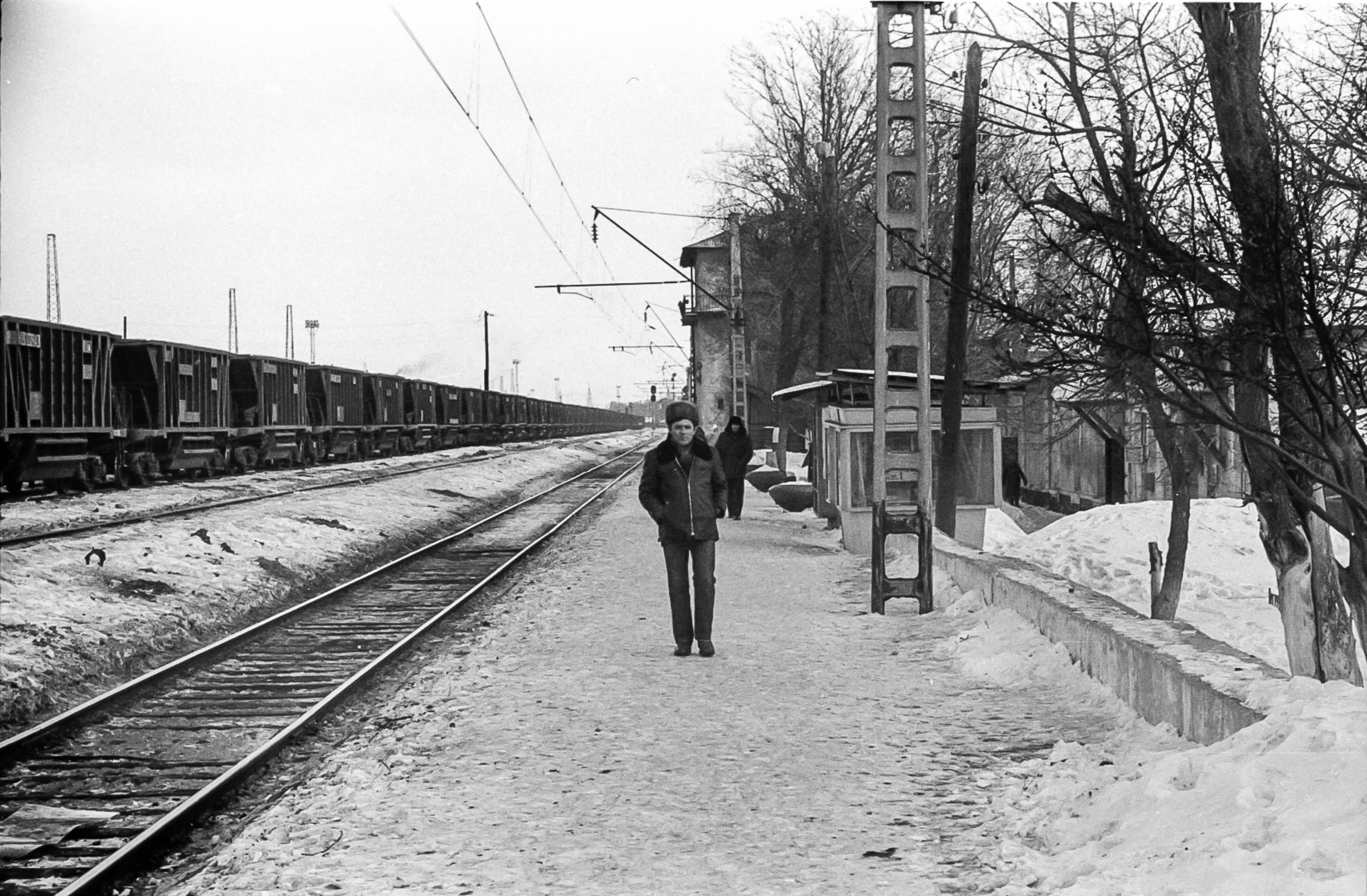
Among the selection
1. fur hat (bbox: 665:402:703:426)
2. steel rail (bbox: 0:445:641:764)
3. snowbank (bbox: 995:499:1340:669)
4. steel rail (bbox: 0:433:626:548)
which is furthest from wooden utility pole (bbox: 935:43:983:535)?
steel rail (bbox: 0:433:626:548)

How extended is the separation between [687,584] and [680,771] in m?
2.98

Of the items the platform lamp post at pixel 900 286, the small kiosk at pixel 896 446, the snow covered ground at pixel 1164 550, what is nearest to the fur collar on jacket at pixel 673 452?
the platform lamp post at pixel 900 286

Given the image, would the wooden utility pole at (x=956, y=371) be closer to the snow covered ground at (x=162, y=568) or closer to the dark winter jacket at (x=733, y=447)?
the dark winter jacket at (x=733, y=447)

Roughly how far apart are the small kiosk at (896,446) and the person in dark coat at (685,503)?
686cm

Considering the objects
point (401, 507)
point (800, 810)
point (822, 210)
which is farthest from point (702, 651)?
point (822, 210)

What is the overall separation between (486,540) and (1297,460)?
16.0 metres

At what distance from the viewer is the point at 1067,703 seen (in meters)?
7.89

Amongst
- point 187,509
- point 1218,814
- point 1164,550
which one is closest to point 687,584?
point 1218,814

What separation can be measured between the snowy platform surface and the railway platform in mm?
20

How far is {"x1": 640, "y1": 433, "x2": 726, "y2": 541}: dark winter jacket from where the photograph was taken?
30.5ft

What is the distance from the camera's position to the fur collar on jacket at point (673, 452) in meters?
9.32

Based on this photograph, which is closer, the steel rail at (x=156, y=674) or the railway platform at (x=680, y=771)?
the railway platform at (x=680, y=771)

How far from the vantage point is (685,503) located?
9.30 m

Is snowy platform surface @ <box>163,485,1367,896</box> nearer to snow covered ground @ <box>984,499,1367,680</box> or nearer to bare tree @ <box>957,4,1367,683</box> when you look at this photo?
bare tree @ <box>957,4,1367,683</box>
